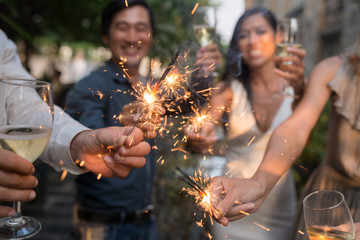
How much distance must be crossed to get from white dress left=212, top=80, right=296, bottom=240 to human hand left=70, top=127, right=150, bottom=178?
0.31 meters

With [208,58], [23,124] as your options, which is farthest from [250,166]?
[23,124]

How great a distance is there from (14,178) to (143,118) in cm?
36

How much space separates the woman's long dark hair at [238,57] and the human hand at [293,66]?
0.61 feet

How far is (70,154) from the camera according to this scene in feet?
3.20

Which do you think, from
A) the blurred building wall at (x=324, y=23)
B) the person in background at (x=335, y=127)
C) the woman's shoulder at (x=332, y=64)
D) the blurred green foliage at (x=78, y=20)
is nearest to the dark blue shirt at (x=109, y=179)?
the person in background at (x=335, y=127)

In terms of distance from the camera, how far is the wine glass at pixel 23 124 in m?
0.75

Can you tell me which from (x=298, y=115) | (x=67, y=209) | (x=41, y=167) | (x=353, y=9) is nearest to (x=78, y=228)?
(x=298, y=115)

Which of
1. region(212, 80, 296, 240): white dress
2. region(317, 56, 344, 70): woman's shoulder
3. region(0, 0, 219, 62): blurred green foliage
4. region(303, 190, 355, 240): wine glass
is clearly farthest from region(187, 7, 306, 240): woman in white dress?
region(0, 0, 219, 62): blurred green foliage

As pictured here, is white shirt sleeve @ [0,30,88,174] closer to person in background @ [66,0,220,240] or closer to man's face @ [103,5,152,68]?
person in background @ [66,0,220,240]

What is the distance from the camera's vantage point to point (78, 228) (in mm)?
2008

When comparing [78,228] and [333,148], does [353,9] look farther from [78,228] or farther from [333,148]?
[78,228]

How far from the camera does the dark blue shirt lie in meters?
1.39

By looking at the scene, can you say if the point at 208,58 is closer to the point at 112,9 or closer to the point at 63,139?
the point at 63,139

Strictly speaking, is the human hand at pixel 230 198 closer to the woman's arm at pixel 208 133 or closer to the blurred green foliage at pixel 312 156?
the woman's arm at pixel 208 133
